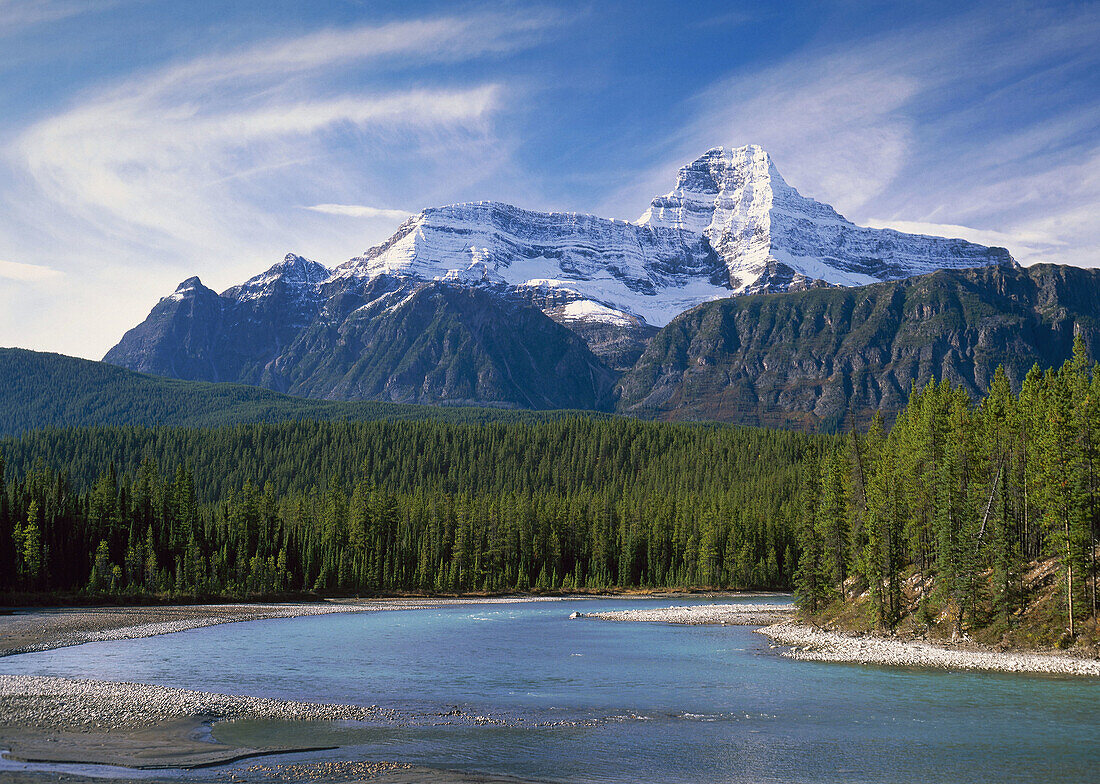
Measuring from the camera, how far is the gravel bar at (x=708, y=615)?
97375 mm

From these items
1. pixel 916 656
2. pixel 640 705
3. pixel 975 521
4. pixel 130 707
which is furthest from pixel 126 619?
pixel 975 521

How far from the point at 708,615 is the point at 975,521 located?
40.5m

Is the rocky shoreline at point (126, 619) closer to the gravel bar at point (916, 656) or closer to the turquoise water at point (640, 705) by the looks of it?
the turquoise water at point (640, 705)

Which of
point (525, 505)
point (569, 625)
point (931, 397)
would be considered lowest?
point (569, 625)

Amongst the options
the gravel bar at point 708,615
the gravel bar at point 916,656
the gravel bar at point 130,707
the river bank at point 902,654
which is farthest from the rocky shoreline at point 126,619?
the gravel bar at point 916,656

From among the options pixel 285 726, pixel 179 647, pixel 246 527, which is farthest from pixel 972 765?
pixel 246 527

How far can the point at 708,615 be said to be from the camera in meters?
105

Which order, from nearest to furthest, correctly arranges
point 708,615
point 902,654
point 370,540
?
point 902,654
point 708,615
point 370,540

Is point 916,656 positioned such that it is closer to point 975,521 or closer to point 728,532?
point 975,521

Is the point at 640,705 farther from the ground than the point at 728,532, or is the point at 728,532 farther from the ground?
the point at 728,532

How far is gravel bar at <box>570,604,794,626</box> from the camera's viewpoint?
319ft

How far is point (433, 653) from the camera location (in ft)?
228

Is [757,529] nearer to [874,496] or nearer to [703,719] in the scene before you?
[874,496]

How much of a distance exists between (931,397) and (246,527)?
110m
